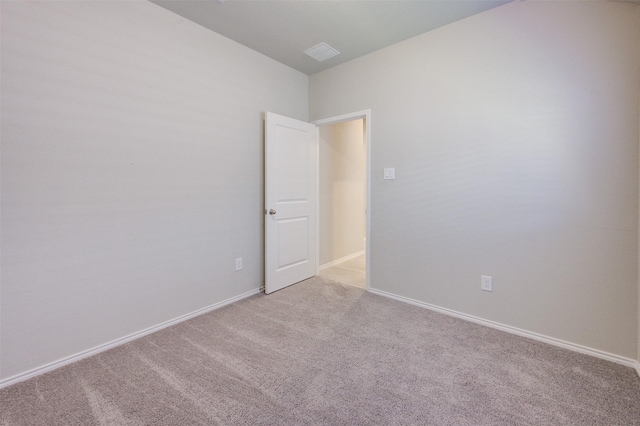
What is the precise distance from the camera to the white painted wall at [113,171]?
5.40 feet

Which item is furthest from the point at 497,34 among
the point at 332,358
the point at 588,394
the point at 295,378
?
the point at 295,378

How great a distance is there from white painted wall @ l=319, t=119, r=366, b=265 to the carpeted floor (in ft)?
5.79

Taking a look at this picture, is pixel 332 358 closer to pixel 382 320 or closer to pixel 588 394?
pixel 382 320

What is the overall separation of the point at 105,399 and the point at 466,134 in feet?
10.3

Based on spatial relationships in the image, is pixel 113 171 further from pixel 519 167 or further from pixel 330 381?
pixel 519 167

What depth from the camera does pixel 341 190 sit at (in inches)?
164

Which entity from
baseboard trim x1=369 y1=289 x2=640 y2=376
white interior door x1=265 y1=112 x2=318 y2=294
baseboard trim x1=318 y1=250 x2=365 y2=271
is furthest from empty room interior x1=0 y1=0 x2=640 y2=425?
baseboard trim x1=318 y1=250 x2=365 y2=271

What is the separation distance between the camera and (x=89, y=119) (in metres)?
1.87

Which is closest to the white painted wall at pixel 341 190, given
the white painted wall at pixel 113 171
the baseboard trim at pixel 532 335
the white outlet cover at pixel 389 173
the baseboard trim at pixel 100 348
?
the white outlet cover at pixel 389 173

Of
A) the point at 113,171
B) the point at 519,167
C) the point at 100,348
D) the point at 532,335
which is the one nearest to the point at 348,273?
the point at 532,335

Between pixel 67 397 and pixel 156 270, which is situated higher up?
pixel 156 270

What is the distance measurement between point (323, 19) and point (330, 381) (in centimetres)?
277

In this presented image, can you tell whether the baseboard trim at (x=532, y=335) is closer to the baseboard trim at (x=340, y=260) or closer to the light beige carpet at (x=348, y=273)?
the light beige carpet at (x=348, y=273)

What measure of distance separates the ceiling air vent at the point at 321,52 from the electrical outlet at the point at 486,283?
265cm
